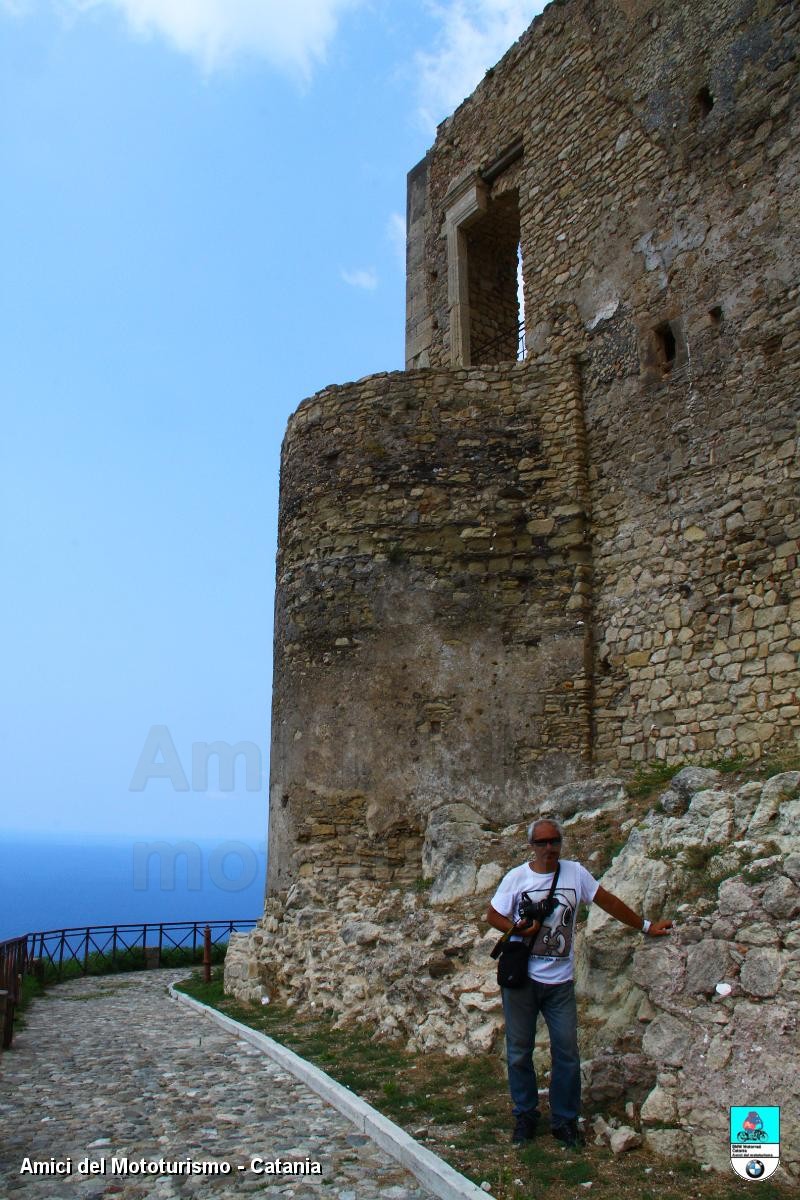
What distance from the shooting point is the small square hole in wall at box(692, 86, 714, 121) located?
9539mm

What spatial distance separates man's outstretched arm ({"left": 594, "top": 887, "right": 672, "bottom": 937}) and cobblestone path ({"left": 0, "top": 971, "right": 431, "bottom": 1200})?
160 centimetres

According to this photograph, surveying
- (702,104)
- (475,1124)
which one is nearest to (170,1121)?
(475,1124)

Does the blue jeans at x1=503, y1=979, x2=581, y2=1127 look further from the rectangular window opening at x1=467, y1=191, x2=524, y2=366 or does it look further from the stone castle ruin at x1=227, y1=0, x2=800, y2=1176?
the rectangular window opening at x1=467, y1=191, x2=524, y2=366

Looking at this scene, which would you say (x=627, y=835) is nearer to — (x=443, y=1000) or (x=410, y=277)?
(x=443, y=1000)

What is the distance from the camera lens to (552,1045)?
4.77m

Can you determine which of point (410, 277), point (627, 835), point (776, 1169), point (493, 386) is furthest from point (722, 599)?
point (410, 277)

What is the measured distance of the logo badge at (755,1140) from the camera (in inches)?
162

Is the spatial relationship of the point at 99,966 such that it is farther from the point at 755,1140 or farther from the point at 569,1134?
the point at 755,1140

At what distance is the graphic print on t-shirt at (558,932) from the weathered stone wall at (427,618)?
4.44 metres

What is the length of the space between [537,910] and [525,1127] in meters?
1.04

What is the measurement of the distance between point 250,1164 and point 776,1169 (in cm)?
243

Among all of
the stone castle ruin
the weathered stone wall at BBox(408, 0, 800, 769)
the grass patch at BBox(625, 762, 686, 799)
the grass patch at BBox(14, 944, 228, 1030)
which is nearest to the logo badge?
the stone castle ruin

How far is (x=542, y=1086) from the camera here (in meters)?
5.45

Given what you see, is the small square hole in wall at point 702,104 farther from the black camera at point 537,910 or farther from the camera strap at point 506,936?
the black camera at point 537,910
